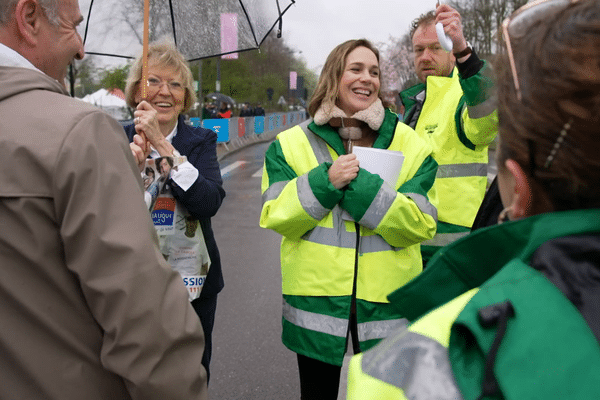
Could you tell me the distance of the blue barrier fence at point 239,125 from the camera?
720 inches

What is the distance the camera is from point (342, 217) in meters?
2.48

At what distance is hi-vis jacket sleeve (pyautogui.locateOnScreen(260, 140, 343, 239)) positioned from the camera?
2371 millimetres

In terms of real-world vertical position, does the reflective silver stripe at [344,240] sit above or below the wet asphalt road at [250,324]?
above

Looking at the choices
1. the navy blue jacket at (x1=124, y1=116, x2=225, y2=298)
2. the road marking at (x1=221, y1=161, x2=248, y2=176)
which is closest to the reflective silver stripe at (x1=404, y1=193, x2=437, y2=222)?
the navy blue jacket at (x1=124, y1=116, x2=225, y2=298)

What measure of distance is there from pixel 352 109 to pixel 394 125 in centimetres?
22

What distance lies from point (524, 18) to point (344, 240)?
160 cm

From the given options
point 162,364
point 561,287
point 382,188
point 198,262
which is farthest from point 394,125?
point 561,287

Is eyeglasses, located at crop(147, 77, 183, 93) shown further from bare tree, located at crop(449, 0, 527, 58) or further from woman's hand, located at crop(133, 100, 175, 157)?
bare tree, located at crop(449, 0, 527, 58)

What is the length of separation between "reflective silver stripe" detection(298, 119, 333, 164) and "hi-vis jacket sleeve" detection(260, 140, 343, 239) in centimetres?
13

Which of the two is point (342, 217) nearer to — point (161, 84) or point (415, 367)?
point (161, 84)

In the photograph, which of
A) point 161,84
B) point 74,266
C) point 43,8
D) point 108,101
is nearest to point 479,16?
point 108,101

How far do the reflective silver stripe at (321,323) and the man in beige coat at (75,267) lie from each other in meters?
1.17

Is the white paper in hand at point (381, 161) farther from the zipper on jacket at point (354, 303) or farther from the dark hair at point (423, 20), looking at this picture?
the dark hair at point (423, 20)

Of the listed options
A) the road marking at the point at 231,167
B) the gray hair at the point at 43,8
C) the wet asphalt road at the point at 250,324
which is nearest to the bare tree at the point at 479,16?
the road marking at the point at 231,167
